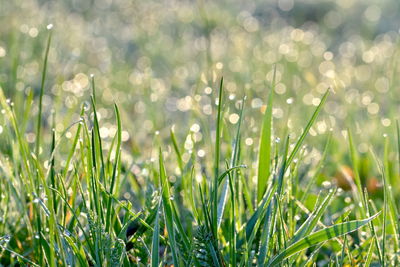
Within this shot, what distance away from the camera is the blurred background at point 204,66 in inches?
73.1

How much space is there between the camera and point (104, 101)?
239cm

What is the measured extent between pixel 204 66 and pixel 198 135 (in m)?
0.79

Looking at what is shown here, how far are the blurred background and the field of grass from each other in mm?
15

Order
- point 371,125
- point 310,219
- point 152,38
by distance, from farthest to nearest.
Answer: point 152,38
point 371,125
point 310,219

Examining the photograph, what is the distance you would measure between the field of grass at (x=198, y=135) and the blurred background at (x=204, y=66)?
1 centimetres

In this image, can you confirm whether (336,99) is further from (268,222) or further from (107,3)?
(107,3)

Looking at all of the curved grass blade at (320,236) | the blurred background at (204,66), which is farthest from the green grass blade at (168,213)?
the blurred background at (204,66)

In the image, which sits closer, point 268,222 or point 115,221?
point 268,222

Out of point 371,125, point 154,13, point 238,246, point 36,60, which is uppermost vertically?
point 154,13

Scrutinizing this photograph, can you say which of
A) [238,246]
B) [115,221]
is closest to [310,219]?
[238,246]

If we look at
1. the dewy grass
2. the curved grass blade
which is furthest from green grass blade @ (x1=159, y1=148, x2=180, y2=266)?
the curved grass blade

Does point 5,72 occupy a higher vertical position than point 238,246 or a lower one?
higher

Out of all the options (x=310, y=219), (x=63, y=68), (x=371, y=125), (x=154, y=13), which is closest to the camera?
(x=310, y=219)

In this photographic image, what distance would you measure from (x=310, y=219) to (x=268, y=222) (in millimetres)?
73
